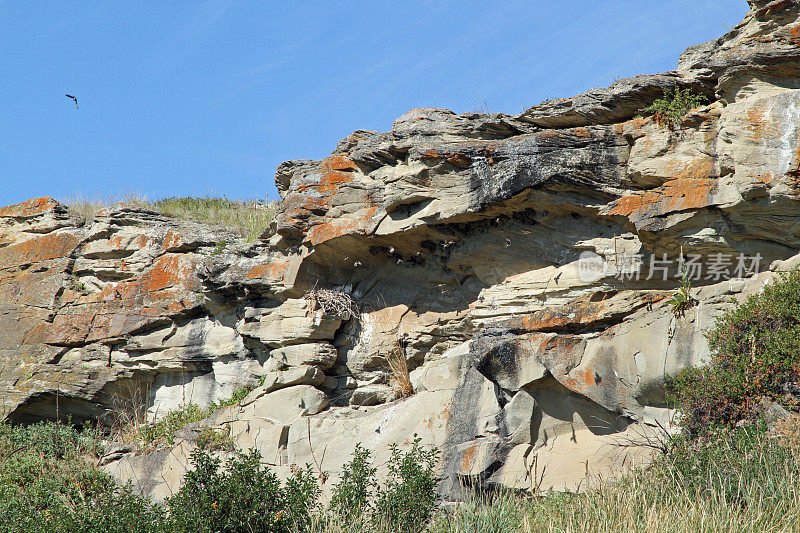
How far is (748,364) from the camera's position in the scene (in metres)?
8.09

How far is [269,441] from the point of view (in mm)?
11469

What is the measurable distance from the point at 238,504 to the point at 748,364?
6.16 metres

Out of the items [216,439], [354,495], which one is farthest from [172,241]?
[354,495]

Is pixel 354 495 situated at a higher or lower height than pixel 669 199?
lower

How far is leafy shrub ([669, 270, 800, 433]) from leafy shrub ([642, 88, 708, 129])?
105 inches

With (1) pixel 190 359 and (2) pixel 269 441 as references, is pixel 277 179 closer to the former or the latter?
(1) pixel 190 359

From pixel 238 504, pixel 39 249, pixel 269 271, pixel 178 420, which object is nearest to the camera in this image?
pixel 238 504

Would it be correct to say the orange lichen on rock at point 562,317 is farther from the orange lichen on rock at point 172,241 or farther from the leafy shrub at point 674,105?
the orange lichen on rock at point 172,241

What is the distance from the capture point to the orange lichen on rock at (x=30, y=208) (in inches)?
625

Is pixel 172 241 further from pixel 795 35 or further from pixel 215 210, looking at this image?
pixel 795 35

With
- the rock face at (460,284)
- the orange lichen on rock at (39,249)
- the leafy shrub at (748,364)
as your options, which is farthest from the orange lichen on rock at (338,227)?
the orange lichen on rock at (39,249)

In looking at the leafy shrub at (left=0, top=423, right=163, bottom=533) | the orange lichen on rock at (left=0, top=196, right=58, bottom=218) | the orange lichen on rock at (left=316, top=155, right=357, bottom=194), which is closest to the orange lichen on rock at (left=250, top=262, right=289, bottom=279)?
the orange lichen on rock at (left=316, top=155, right=357, bottom=194)

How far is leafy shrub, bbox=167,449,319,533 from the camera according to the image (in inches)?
333

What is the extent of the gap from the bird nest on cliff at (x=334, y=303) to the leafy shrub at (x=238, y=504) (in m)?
3.76
